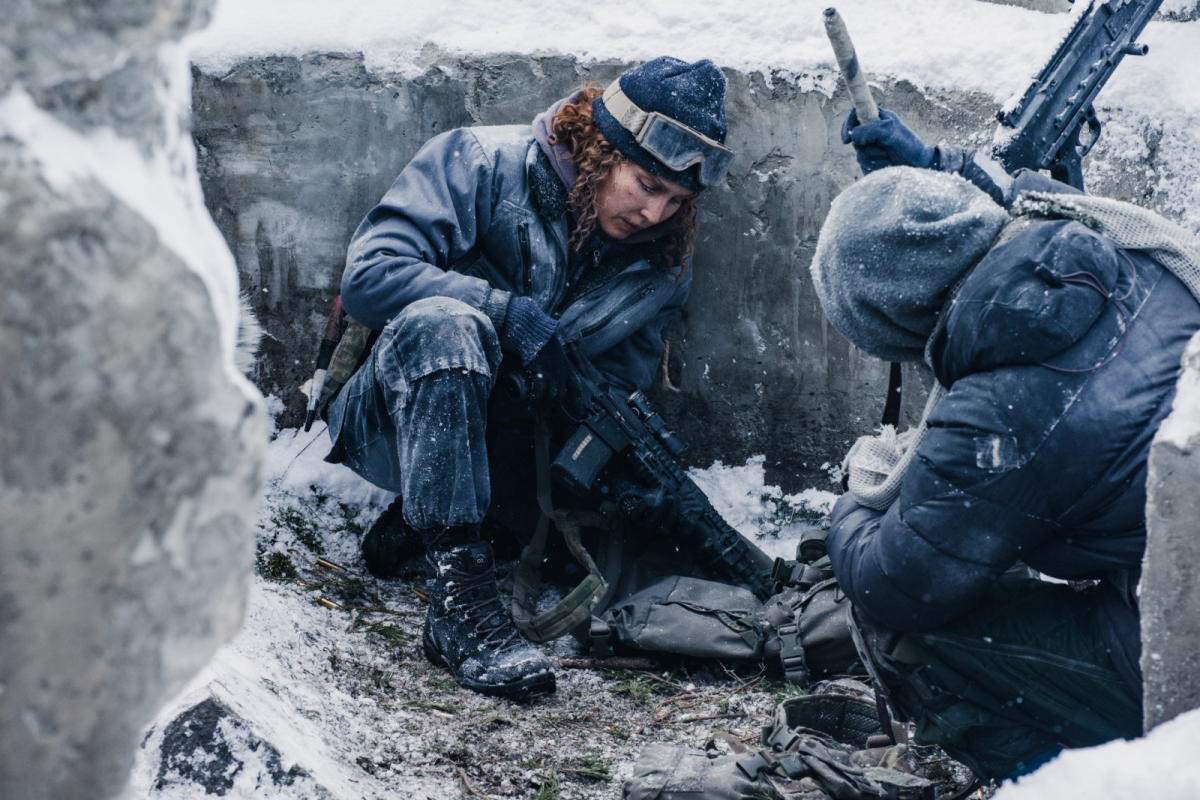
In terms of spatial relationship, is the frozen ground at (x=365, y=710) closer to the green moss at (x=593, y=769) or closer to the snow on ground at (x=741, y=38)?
the green moss at (x=593, y=769)

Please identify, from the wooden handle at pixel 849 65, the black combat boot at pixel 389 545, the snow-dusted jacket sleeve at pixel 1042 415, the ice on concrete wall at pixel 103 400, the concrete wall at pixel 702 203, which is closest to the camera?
the ice on concrete wall at pixel 103 400

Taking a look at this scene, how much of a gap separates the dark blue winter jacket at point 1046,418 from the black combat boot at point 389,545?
5.58 feet

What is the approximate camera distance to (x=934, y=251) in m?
1.66

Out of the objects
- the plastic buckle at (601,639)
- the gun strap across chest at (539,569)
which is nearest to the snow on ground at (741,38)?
the gun strap across chest at (539,569)

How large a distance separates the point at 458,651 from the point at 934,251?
136cm

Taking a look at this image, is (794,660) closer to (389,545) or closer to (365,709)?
(365,709)

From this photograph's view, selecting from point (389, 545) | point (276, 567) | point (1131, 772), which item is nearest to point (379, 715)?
point (276, 567)

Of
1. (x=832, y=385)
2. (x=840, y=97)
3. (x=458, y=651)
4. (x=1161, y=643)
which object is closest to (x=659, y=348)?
(x=832, y=385)

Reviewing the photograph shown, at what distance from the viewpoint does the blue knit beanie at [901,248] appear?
1664 millimetres

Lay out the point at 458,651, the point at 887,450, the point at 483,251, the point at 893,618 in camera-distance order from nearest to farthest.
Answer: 1. the point at 893,618
2. the point at 887,450
3. the point at 458,651
4. the point at 483,251

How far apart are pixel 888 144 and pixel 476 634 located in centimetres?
142

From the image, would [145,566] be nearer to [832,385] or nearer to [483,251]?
[483,251]

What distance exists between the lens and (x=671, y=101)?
2.84m

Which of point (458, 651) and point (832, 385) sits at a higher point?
point (832, 385)
